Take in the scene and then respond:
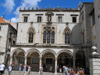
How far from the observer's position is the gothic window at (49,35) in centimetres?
2759

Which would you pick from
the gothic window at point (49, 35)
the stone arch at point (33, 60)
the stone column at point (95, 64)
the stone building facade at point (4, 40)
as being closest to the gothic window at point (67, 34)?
the gothic window at point (49, 35)

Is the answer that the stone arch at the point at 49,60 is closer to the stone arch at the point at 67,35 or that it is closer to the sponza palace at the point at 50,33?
the sponza palace at the point at 50,33

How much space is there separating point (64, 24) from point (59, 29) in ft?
5.60

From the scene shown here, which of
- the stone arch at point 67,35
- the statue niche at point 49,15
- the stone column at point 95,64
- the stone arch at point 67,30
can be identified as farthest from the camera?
the statue niche at point 49,15

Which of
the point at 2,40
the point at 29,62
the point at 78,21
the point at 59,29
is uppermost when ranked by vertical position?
the point at 78,21

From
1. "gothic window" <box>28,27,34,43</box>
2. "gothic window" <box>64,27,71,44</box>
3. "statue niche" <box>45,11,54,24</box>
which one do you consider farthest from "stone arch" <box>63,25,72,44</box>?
"gothic window" <box>28,27,34,43</box>

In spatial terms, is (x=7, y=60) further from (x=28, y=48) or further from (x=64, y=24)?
(x=64, y=24)

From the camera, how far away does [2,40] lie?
27703 mm

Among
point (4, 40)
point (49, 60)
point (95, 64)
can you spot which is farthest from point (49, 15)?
point (95, 64)

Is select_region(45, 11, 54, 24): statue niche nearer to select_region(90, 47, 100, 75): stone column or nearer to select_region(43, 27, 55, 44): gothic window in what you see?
select_region(43, 27, 55, 44): gothic window

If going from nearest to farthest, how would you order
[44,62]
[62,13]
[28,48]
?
[28,48] → [44,62] → [62,13]

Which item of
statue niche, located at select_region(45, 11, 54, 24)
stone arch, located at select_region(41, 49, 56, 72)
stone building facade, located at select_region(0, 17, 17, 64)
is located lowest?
stone arch, located at select_region(41, 49, 56, 72)

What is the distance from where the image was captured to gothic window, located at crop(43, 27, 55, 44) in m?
27.6

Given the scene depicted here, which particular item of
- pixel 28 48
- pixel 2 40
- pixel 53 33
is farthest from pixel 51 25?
pixel 2 40
